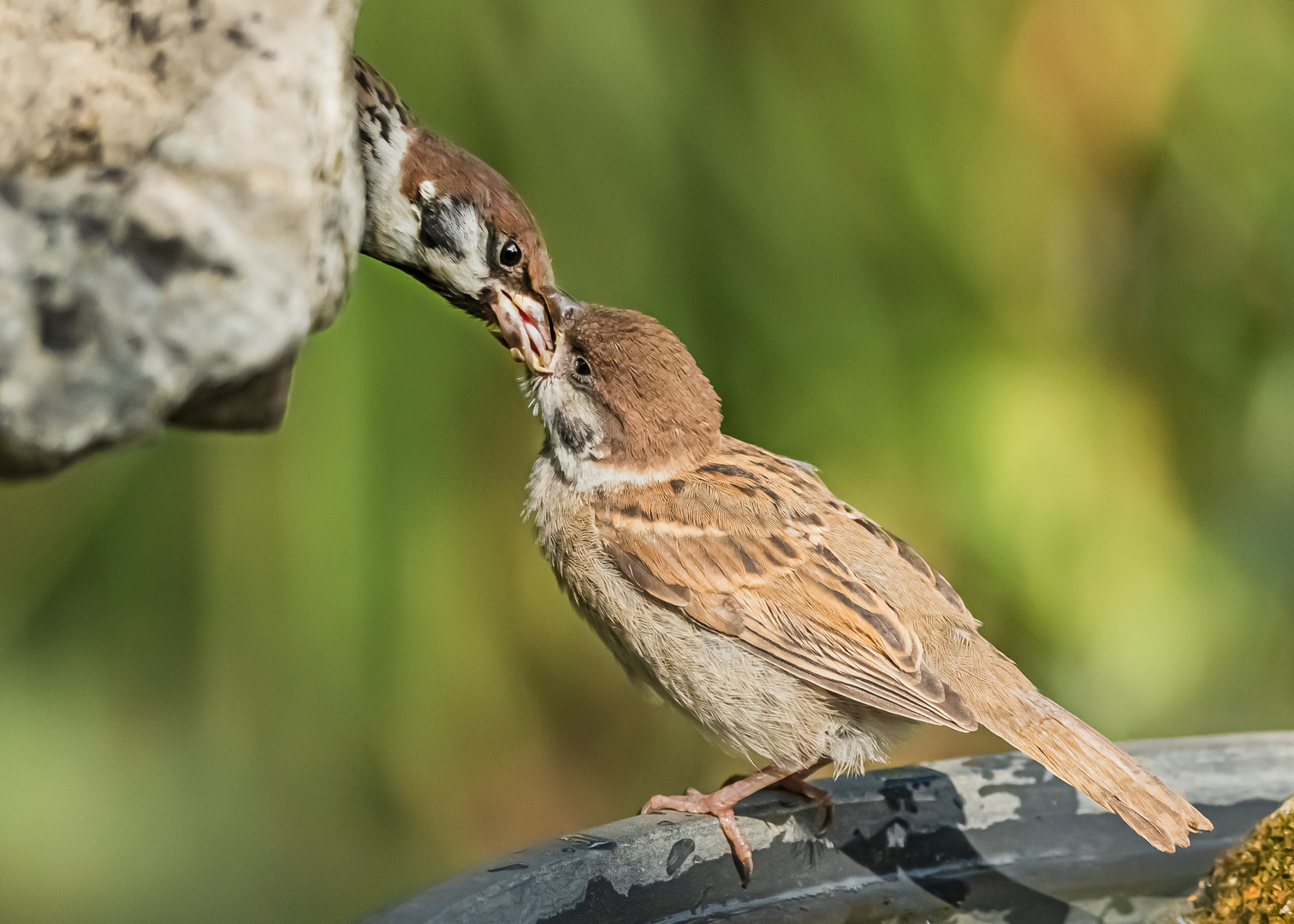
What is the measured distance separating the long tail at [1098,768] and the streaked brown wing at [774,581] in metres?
0.08

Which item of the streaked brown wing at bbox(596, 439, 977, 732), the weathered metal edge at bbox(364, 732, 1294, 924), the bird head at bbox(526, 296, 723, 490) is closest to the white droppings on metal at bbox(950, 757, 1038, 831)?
the weathered metal edge at bbox(364, 732, 1294, 924)

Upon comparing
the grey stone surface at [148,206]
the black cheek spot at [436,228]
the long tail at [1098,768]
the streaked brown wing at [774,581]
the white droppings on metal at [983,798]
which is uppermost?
the black cheek spot at [436,228]

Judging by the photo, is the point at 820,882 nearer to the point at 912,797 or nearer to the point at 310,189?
the point at 912,797

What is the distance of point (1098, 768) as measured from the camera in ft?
6.17

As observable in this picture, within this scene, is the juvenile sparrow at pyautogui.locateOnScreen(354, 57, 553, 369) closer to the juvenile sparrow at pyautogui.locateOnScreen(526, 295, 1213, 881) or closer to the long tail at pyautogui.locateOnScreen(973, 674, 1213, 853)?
the juvenile sparrow at pyautogui.locateOnScreen(526, 295, 1213, 881)

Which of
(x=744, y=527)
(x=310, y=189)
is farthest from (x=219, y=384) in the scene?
(x=744, y=527)

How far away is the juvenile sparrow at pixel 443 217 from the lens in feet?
6.24

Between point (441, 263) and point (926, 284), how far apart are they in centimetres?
142

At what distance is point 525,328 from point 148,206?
51.0 inches

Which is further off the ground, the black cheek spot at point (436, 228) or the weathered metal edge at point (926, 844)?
the black cheek spot at point (436, 228)

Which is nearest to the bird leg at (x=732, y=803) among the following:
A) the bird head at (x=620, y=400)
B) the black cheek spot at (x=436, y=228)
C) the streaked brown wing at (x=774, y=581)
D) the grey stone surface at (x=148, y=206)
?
the streaked brown wing at (x=774, y=581)

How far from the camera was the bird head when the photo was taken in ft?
7.66

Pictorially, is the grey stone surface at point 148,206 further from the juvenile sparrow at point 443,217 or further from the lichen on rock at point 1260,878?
the lichen on rock at point 1260,878

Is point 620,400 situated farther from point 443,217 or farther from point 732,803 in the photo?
point 732,803
